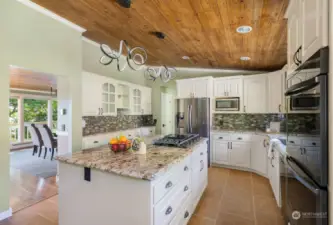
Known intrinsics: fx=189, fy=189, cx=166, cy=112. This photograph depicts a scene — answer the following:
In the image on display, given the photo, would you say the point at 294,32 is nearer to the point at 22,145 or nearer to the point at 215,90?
the point at 215,90

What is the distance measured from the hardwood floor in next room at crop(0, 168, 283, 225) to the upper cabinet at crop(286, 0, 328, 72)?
201 cm

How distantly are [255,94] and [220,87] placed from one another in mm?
835

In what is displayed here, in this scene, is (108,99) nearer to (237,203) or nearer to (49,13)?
(49,13)

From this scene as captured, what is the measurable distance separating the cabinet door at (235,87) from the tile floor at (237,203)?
1.95 metres

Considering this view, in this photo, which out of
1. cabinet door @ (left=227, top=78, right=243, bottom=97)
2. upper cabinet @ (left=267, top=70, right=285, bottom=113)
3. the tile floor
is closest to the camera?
the tile floor

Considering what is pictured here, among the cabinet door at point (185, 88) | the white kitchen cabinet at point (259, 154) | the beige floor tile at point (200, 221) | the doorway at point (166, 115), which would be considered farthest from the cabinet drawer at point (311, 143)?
the doorway at point (166, 115)

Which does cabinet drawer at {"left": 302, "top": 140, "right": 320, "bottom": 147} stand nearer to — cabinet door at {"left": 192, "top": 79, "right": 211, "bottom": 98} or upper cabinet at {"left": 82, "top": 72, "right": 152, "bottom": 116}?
upper cabinet at {"left": 82, "top": 72, "right": 152, "bottom": 116}

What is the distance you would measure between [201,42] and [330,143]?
2480 mm

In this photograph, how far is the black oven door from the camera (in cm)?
106

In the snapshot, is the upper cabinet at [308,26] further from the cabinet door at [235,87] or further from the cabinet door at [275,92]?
the cabinet door at [235,87]

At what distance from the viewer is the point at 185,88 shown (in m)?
5.05

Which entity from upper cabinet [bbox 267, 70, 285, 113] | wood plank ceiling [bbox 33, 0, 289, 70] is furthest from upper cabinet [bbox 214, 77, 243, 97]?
wood plank ceiling [bbox 33, 0, 289, 70]

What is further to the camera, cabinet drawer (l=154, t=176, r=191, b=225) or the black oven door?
cabinet drawer (l=154, t=176, r=191, b=225)

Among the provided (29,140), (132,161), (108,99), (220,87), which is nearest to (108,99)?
(108,99)
